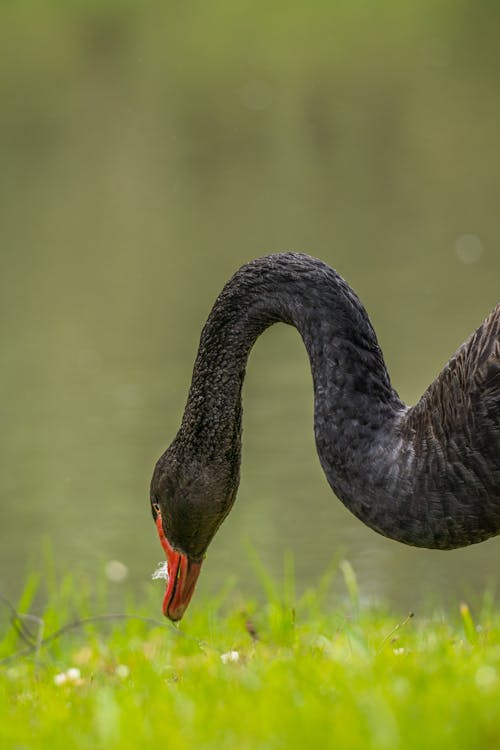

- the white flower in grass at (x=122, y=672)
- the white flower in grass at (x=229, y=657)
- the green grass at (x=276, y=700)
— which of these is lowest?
the white flower in grass at (x=122, y=672)

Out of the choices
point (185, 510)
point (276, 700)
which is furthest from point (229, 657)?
point (276, 700)

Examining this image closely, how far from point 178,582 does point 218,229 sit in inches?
438

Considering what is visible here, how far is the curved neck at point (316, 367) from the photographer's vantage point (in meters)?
3.99

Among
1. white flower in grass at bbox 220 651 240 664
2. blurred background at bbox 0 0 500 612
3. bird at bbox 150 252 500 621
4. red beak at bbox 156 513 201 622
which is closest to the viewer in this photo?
bird at bbox 150 252 500 621

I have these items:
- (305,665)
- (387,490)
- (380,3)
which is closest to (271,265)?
(387,490)

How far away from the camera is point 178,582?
4.62 metres

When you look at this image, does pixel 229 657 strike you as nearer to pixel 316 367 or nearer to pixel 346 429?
pixel 346 429

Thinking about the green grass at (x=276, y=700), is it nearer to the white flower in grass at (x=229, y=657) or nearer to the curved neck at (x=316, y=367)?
the white flower in grass at (x=229, y=657)

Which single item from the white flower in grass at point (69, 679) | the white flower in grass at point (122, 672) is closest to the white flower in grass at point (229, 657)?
the white flower in grass at point (122, 672)

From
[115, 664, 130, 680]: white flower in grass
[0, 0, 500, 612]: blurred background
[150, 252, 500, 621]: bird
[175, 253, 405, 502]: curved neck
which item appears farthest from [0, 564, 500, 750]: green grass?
[0, 0, 500, 612]: blurred background

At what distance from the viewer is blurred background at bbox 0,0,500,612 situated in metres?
7.64

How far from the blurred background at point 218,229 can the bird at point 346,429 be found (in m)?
1.76

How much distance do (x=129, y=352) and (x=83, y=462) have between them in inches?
100

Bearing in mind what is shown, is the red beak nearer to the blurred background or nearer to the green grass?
the green grass
